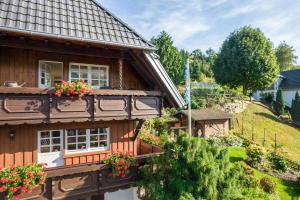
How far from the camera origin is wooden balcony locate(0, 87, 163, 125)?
7785 millimetres

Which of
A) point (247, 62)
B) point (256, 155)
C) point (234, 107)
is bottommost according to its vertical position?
point (256, 155)

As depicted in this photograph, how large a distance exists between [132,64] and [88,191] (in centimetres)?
638

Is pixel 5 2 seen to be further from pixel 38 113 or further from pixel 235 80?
pixel 235 80

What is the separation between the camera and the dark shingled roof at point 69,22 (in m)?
8.05

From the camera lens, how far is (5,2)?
8375 mm

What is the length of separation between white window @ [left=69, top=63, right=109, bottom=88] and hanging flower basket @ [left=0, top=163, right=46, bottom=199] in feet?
14.4

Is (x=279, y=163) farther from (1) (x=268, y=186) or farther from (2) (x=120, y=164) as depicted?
(2) (x=120, y=164)

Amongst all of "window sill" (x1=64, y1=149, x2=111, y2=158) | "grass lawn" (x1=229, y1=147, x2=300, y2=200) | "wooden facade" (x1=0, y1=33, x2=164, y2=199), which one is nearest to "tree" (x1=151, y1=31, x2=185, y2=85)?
"grass lawn" (x1=229, y1=147, x2=300, y2=200)

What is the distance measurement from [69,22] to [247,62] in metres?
35.7

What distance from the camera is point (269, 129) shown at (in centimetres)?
3412

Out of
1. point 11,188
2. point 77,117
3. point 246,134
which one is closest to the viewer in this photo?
point 11,188

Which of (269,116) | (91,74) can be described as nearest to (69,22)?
(91,74)

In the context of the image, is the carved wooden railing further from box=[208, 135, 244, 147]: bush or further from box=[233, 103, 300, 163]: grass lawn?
box=[233, 103, 300, 163]: grass lawn

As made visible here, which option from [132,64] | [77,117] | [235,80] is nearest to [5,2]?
[77,117]
